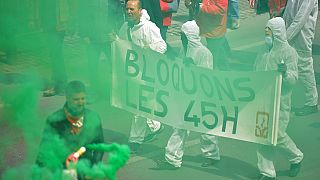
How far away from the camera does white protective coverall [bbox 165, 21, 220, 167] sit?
8.24 m

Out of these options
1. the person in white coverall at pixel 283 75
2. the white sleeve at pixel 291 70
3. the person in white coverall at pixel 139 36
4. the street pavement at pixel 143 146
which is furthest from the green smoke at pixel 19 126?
the white sleeve at pixel 291 70

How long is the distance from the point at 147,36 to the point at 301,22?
2.42 meters

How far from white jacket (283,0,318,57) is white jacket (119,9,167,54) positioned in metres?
2.22

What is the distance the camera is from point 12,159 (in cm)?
848

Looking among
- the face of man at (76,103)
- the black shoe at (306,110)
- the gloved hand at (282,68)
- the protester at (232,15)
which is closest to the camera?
the face of man at (76,103)

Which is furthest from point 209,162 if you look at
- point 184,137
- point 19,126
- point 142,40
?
point 19,126

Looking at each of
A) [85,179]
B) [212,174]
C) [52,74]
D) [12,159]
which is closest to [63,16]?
[52,74]

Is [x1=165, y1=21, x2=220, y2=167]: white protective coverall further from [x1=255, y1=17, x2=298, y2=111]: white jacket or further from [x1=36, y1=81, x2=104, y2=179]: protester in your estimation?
[x1=36, y1=81, x2=104, y2=179]: protester

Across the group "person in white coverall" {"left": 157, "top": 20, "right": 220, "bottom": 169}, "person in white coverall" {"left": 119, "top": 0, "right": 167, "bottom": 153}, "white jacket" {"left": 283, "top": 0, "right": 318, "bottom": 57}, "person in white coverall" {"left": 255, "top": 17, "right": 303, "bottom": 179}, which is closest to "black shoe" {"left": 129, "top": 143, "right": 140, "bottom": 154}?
"person in white coverall" {"left": 119, "top": 0, "right": 167, "bottom": 153}

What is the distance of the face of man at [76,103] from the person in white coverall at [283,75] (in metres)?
2.35

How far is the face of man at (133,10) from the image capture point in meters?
8.71

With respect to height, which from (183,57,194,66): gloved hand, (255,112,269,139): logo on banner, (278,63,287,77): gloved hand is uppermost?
(278,63,287,77): gloved hand

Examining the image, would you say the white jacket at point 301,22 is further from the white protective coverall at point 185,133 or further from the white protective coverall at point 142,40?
the white protective coverall at point 185,133

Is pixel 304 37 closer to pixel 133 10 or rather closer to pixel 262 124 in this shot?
pixel 133 10
